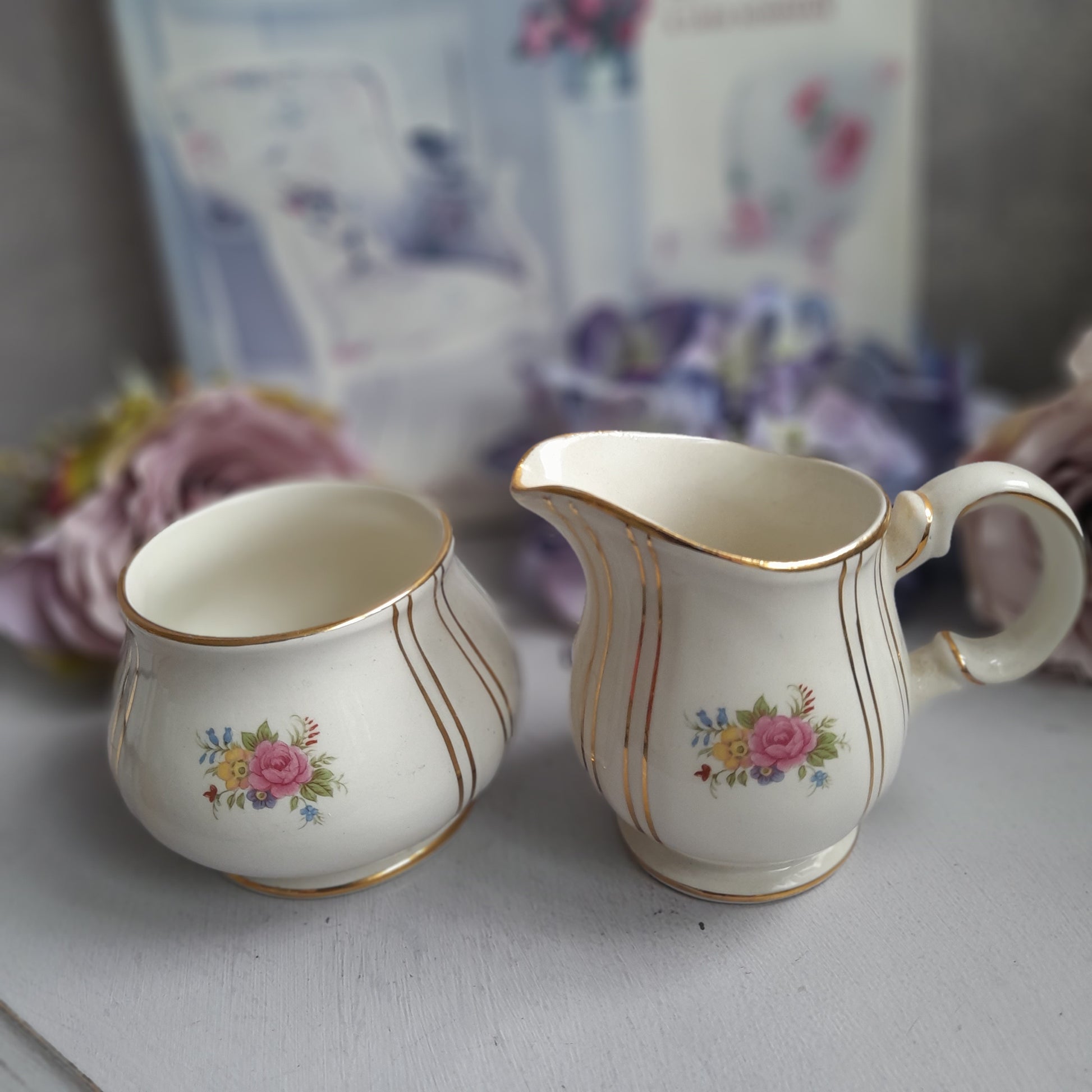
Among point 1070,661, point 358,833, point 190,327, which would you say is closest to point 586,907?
point 358,833

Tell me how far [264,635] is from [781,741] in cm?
19

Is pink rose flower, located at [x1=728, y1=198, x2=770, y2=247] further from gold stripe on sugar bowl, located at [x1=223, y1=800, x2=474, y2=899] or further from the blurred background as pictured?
gold stripe on sugar bowl, located at [x1=223, y1=800, x2=474, y2=899]

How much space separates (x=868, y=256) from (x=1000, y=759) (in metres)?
Answer: 0.35

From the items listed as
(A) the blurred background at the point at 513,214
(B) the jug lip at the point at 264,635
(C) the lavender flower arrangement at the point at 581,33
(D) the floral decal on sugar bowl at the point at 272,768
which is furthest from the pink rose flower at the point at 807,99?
(D) the floral decal on sugar bowl at the point at 272,768

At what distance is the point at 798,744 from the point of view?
31cm

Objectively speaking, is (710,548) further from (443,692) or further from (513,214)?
(513,214)

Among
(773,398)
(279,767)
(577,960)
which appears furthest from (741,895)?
(773,398)

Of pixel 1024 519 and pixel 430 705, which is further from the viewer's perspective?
pixel 1024 519

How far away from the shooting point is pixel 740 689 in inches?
12.2

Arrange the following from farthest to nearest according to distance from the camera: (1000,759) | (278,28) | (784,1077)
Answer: (278,28) → (1000,759) → (784,1077)

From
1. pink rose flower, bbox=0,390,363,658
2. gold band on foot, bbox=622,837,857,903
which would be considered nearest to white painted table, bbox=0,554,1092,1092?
gold band on foot, bbox=622,837,857,903

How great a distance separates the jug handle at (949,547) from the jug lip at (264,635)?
6.2 inches

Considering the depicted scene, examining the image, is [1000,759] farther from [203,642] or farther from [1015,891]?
[203,642]

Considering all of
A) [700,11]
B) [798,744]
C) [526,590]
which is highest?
[700,11]
